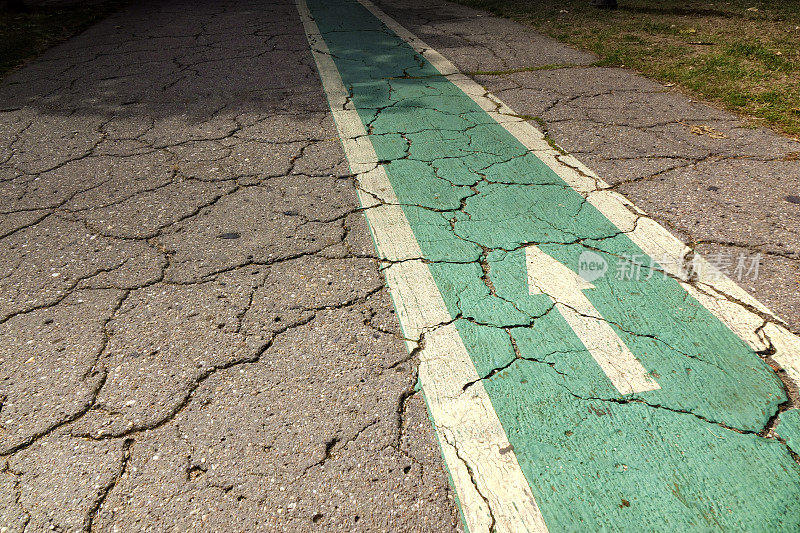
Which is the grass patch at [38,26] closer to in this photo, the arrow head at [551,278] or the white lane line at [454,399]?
the white lane line at [454,399]

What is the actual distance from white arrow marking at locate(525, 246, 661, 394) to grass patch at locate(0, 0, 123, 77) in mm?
6130

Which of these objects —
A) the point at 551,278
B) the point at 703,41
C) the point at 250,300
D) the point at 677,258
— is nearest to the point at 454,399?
the point at 551,278

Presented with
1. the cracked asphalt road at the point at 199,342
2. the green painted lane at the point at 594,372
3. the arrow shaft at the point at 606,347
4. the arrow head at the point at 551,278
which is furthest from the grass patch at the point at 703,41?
the cracked asphalt road at the point at 199,342

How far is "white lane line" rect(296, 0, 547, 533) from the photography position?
1474 millimetres

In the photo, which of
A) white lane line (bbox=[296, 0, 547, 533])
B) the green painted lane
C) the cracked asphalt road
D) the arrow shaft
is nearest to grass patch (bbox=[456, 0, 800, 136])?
the green painted lane

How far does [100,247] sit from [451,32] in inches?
216

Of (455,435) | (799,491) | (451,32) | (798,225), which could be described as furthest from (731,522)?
(451,32)

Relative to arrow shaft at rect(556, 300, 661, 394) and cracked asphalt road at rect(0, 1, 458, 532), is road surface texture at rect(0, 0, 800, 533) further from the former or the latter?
arrow shaft at rect(556, 300, 661, 394)

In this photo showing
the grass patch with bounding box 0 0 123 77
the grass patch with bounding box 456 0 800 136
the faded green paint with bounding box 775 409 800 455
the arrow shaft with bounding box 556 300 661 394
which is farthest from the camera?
the grass patch with bounding box 0 0 123 77

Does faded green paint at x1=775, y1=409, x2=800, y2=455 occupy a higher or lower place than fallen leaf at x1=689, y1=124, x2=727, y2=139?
lower

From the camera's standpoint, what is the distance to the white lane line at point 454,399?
147 centimetres

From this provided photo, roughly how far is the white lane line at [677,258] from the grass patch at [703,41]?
1.66 m

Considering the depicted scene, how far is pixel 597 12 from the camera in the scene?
7.45m

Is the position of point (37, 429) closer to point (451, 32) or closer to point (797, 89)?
point (797, 89)
